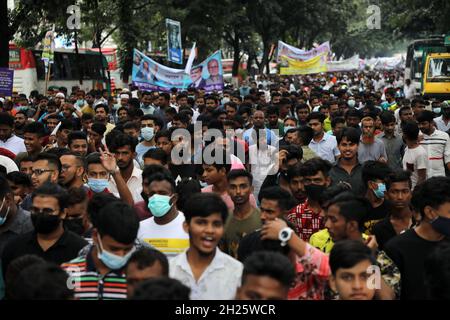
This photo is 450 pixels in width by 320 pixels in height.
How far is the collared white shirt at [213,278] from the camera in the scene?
14.9 feet

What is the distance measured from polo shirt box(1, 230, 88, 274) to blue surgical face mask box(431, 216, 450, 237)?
214 centimetres

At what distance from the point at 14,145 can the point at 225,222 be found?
5359 millimetres

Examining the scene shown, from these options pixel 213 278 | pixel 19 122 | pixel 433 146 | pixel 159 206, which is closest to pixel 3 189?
pixel 159 206

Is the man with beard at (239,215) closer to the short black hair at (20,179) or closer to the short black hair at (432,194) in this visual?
the short black hair at (432,194)

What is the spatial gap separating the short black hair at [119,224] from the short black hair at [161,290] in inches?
38.5

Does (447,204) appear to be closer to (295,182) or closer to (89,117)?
(295,182)

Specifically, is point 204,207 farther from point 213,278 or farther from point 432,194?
point 432,194

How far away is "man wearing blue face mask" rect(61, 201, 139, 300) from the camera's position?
14.6 feet

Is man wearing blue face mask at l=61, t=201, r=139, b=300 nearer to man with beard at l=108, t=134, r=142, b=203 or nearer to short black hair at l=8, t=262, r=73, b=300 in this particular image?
short black hair at l=8, t=262, r=73, b=300

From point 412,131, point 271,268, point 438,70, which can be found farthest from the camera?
point 438,70

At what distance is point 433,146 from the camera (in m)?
9.52

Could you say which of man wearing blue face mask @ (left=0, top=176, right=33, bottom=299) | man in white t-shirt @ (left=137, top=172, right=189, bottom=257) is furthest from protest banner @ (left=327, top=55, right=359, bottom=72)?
man wearing blue face mask @ (left=0, top=176, right=33, bottom=299)

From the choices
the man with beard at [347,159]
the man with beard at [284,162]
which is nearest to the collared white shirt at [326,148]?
the man with beard at [347,159]
